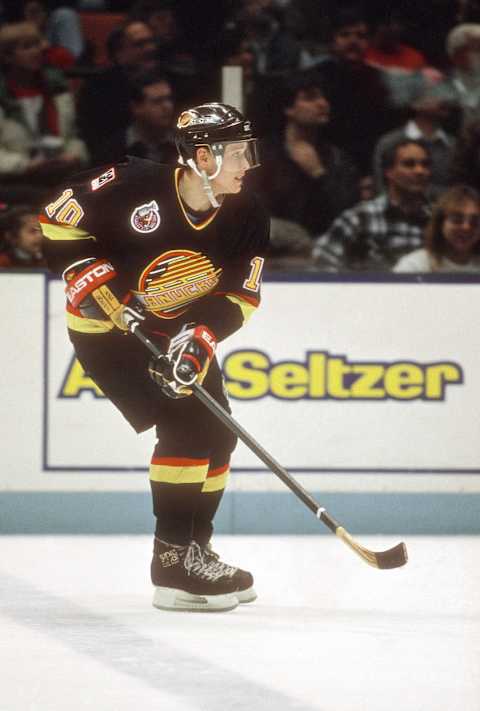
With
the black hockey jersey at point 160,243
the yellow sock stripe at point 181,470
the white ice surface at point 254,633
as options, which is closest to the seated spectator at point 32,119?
the white ice surface at point 254,633

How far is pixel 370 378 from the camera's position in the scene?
4.07 metres

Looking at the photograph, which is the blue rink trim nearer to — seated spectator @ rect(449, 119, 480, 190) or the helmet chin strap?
the helmet chin strap

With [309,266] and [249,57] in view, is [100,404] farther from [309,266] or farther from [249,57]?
[249,57]

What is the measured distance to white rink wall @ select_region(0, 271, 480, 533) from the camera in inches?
160

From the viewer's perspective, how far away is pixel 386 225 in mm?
4609

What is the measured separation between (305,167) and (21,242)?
1085 millimetres

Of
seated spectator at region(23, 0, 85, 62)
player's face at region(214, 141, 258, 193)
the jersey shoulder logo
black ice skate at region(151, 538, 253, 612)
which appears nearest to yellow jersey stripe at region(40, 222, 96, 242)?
the jersey shoulder logo

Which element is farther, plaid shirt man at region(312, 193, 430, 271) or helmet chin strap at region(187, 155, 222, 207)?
plaid shirt man at region(312, 193, 430, 271)

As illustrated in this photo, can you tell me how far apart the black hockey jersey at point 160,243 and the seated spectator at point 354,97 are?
171cm

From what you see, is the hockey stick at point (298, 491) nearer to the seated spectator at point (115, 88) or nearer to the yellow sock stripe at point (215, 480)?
the yellow sock stripe at point (215, 480)

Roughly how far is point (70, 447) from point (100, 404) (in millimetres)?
150

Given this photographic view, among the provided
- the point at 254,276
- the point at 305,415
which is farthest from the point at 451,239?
the point at 254,276

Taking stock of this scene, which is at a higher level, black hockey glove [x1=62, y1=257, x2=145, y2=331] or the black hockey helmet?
the black hockey helmet

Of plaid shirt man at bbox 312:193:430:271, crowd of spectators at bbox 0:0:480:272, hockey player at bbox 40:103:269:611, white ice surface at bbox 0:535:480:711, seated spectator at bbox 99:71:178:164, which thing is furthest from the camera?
seated spectator at bbox 99:71:178:164
